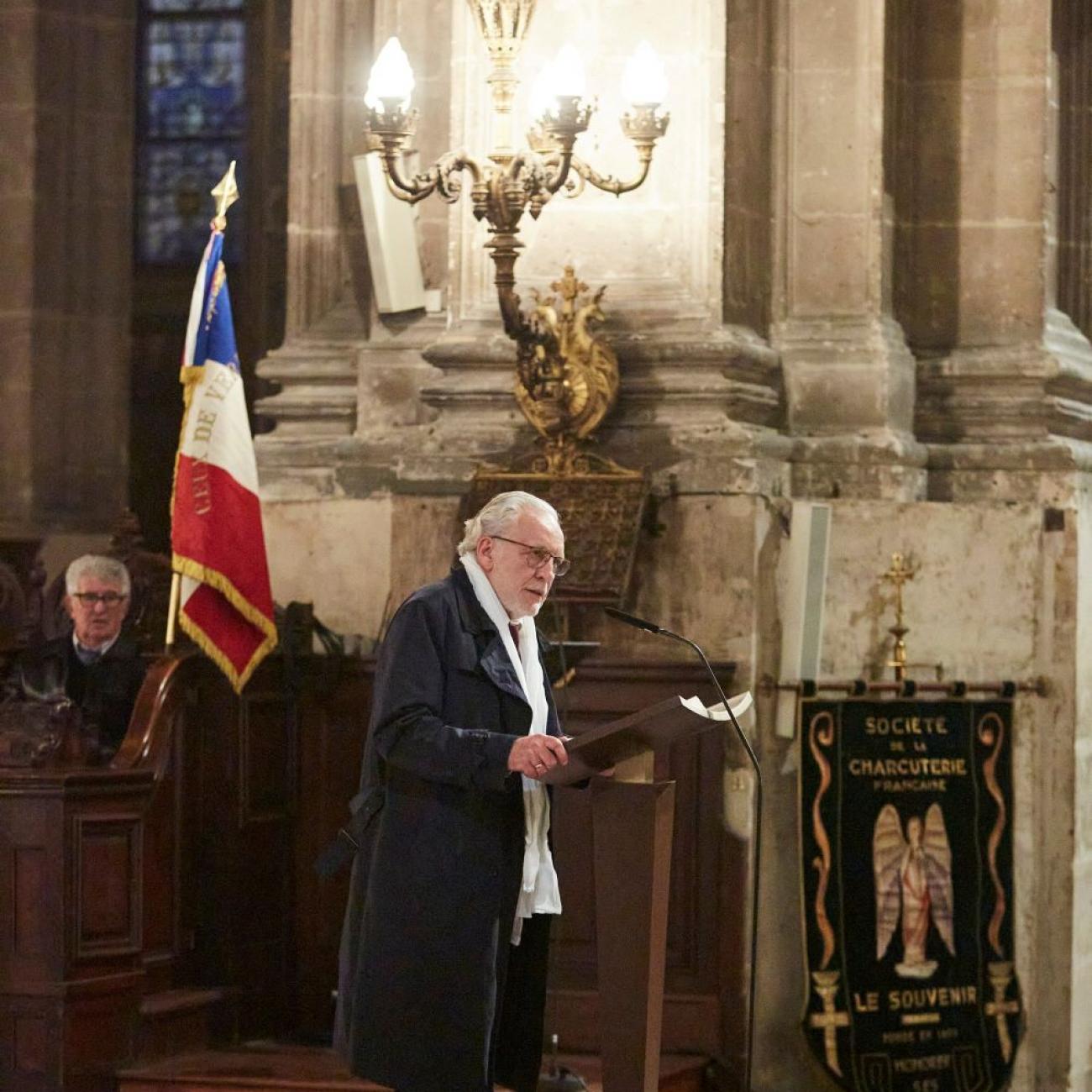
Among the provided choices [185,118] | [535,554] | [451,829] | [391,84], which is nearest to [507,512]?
[535,554]

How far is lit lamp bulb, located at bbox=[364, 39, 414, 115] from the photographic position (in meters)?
8.15

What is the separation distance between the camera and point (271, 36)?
1452cm

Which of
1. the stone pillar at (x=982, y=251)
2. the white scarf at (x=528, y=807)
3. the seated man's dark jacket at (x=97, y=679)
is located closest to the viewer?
the white scarf at (x=528, y=807)

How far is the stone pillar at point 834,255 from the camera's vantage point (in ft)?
29.5

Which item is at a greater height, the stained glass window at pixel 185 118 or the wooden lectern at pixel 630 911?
the stained glass window at pixel 185 118

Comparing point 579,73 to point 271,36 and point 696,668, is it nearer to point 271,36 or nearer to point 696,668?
point 696,668

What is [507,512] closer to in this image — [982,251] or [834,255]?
[834,255]

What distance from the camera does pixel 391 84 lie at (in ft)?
26.7

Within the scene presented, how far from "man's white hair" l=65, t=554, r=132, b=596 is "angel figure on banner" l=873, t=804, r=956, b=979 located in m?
2.34

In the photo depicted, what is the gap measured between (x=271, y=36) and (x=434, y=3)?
524 centimetres

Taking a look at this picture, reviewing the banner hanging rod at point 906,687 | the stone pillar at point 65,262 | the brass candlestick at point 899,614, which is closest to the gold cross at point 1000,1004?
the banner hanging rod at point 906,687

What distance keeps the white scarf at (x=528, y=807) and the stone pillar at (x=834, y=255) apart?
2.56 metres

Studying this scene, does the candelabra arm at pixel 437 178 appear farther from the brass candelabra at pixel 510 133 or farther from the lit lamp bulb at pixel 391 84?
the lit lamp bulb at pixel 391 84

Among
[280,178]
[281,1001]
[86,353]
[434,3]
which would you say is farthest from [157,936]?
[280,178]
